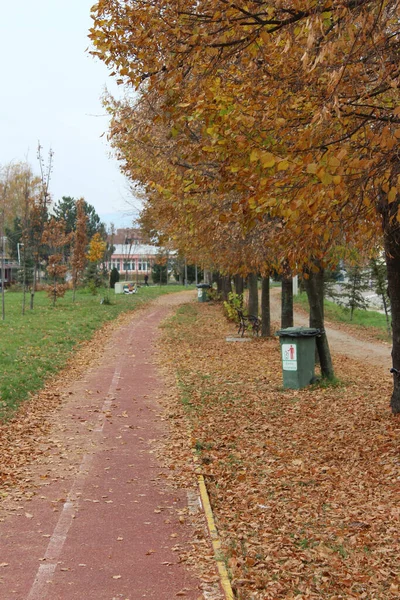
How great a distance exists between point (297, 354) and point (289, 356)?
186 mm

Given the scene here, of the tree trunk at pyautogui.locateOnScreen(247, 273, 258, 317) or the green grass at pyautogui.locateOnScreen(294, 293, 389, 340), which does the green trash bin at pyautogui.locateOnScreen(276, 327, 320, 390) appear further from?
the green grass at pyautogui.locateOnScreen(294, 293, 389, 340)

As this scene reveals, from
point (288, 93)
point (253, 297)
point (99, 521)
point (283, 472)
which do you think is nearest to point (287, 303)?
point (253, 297)

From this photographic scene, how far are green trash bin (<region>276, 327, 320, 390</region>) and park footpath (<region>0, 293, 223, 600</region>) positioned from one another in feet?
10.1

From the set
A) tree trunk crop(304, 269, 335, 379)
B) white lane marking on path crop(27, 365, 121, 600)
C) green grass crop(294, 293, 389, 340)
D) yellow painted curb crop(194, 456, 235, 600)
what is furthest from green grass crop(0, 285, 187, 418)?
green grass crop(294, 293, 389, 340)

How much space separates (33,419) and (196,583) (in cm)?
635

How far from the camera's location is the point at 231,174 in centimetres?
867

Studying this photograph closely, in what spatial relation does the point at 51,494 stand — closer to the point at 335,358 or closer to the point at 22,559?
the point at 22,559

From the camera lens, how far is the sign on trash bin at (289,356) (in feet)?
45.4

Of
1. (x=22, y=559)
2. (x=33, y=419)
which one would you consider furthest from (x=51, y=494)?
(x=33, y=419)

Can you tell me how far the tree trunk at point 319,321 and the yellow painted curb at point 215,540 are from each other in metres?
6.88

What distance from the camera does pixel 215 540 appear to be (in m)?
6.10

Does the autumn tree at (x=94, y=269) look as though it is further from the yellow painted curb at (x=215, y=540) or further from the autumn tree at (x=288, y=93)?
the yellow painted curb at (x=215, y=540)

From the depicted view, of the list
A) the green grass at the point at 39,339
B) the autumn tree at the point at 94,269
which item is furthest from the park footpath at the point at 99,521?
the autumn tree at the point at 94,269

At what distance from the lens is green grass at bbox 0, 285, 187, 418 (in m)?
13.3
